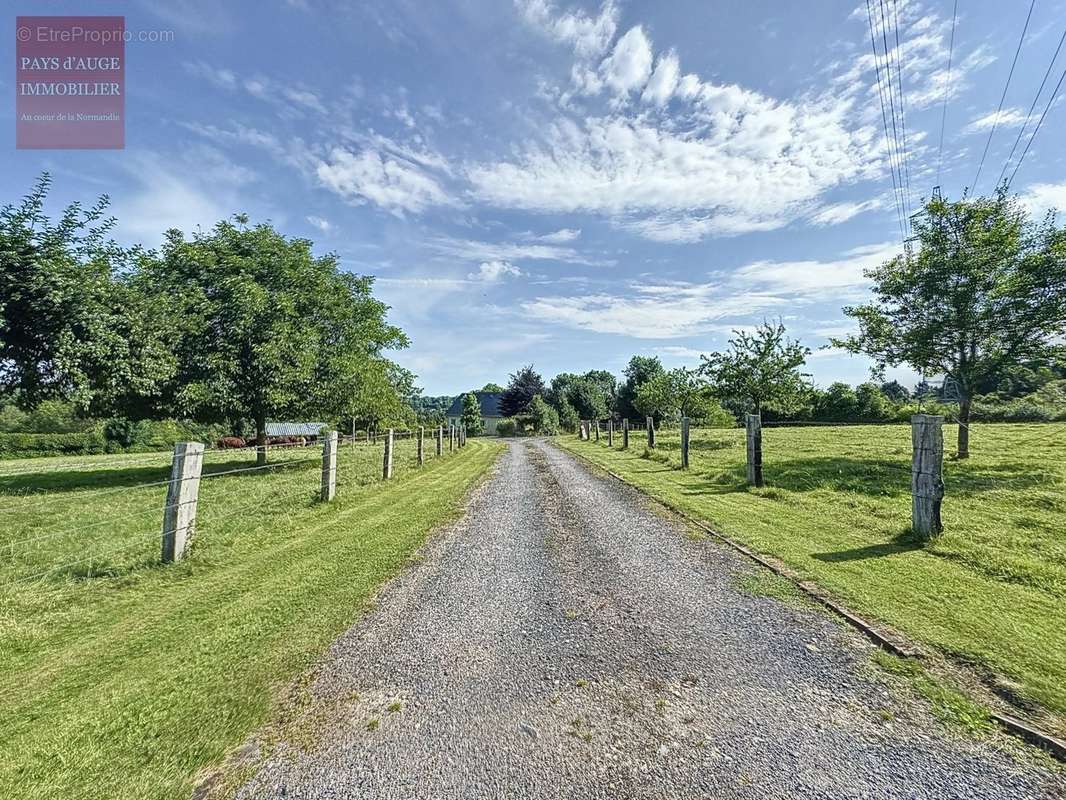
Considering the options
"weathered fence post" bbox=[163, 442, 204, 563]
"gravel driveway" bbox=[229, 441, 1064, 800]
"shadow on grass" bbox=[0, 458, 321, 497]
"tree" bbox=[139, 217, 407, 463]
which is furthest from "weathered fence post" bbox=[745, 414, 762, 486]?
"tree" bbox=[139, 217, 407, 463]

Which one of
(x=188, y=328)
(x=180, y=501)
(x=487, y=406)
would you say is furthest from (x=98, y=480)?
(x=487, y=406)

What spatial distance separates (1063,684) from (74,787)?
495 centimetres

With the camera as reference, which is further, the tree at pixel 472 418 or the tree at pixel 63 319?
the tree at pixel 472 418

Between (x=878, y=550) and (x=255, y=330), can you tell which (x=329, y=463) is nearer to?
(x=878, y=550)

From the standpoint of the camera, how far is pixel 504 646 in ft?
10.6

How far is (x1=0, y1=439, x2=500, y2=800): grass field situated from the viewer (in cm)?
217

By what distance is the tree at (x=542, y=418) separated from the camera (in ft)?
182

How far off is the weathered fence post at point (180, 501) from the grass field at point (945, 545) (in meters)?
6.71

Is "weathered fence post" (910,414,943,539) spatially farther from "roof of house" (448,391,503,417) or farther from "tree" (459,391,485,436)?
"roof of house" (448,391,503,417)

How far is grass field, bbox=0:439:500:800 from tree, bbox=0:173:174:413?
3.95 m

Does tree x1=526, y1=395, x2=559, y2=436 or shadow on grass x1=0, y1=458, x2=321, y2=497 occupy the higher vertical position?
tree x1=526, y1=395, x2=559, y2=436

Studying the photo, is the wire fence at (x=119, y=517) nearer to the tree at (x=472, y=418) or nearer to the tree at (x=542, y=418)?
the tree at (x=542, y=418)

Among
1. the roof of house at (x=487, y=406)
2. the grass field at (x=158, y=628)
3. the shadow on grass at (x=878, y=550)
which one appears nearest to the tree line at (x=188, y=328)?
the grass field at (x=158, y=628)

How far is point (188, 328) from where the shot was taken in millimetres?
14047
